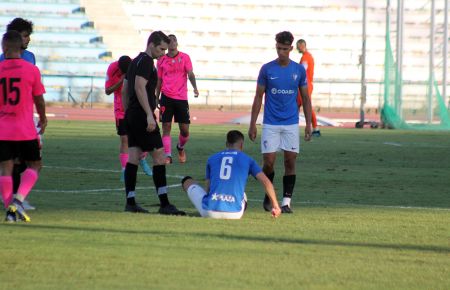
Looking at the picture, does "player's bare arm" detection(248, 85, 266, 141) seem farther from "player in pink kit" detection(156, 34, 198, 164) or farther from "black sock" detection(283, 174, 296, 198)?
"player in pink kit" detection(156, 34, 198, 164)

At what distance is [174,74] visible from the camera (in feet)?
71.8

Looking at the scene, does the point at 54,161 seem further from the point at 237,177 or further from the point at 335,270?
the point at 335,270

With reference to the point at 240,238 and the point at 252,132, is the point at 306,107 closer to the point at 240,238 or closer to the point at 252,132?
the point at 252,132

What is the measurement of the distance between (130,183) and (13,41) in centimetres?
227

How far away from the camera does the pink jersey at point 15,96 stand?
11.2m

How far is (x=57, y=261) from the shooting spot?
882 centimetres

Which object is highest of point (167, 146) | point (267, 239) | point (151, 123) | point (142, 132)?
point (151, 123)

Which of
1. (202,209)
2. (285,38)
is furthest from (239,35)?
(202,209)

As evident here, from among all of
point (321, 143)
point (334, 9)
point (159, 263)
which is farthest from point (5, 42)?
point (334, 9)

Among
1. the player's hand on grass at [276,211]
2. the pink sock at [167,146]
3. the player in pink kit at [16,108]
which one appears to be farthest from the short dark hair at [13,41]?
the pink sock at [167,146]

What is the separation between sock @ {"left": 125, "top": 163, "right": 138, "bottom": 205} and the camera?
41.4 ft

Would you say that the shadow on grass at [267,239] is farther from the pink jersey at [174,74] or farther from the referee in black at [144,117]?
the pink jersey at [174,74]

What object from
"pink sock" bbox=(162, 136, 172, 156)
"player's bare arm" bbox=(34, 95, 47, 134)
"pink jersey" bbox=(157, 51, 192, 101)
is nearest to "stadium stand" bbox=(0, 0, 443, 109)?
"pink jersey" bbox=(157, 51, 192, 101)

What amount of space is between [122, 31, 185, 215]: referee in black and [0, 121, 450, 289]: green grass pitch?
0.30 metres
